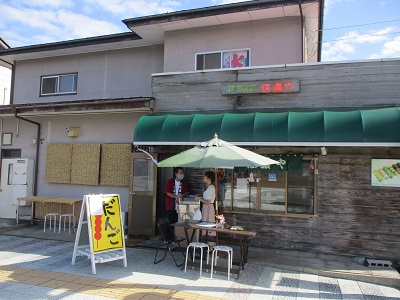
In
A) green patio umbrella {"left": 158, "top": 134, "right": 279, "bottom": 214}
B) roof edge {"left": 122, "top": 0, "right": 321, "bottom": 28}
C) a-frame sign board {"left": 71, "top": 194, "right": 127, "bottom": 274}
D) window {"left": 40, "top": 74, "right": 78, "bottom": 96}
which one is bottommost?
a-frame sign board {"left": 71, "top": 194, "right": 127, "bottom": 274}

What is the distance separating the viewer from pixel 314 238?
761cm

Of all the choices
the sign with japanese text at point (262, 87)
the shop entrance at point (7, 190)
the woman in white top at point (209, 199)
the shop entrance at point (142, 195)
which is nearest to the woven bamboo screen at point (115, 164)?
the shop entrance at point (142, 195)

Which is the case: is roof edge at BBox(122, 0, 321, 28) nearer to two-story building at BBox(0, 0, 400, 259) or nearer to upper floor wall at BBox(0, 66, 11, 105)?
two-story building at BBox(0, 0, 400, 259)

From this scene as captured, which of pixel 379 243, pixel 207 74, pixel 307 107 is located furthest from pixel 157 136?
pixel 379 243

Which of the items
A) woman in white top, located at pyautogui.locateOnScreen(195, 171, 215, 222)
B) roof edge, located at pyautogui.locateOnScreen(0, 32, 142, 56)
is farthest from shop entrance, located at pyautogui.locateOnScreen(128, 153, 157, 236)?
roof edge, located at pyautogui.locateOnScreen(0, 32, 142, 56)

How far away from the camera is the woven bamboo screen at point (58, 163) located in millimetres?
11133

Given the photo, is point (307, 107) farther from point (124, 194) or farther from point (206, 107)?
point (124, 194)

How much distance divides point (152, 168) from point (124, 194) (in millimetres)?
1845

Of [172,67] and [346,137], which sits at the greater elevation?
[172,67]

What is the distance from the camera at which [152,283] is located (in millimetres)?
5797

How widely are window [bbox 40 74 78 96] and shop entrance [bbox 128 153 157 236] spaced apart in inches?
194

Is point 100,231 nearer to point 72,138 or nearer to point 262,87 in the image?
point 262,87

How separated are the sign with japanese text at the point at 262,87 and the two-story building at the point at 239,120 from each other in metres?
0.03

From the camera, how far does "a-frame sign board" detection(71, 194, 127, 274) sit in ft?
21.1
